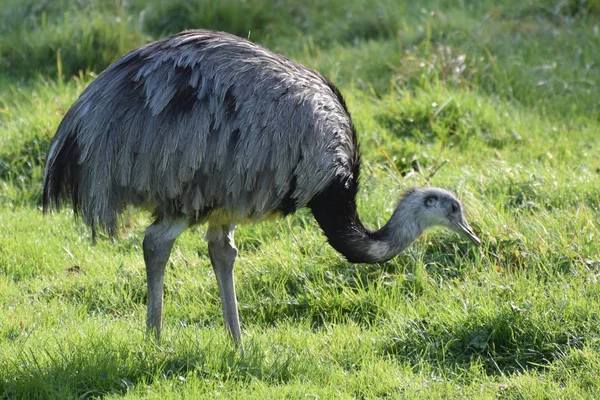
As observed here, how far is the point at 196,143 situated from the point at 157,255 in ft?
2.15

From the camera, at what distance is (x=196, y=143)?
4734mm

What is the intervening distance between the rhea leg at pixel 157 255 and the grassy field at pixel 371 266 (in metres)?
0.10

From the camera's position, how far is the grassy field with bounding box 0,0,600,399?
4768mm

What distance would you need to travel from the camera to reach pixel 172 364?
4738 millimetres

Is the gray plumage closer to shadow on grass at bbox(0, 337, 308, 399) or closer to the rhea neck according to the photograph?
the rhea neck

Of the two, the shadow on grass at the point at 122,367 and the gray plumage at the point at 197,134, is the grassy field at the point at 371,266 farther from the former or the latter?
the gray plumage at the point at 197,134

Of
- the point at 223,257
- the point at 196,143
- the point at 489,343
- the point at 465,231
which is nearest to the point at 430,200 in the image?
the point at 465,231

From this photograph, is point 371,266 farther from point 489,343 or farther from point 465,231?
point 489,343

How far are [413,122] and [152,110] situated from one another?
3.33 meters

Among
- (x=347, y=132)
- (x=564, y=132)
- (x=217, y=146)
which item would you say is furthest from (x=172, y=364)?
(x=564, y=132)

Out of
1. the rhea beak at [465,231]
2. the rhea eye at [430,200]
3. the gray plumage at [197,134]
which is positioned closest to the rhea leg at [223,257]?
the gray plumage at [197,134]

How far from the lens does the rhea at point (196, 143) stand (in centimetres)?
477

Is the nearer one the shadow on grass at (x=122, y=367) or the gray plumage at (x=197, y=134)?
the shadow on grass at (x=122, y=367)

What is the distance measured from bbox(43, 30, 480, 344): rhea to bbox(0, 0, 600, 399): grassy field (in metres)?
0.28
